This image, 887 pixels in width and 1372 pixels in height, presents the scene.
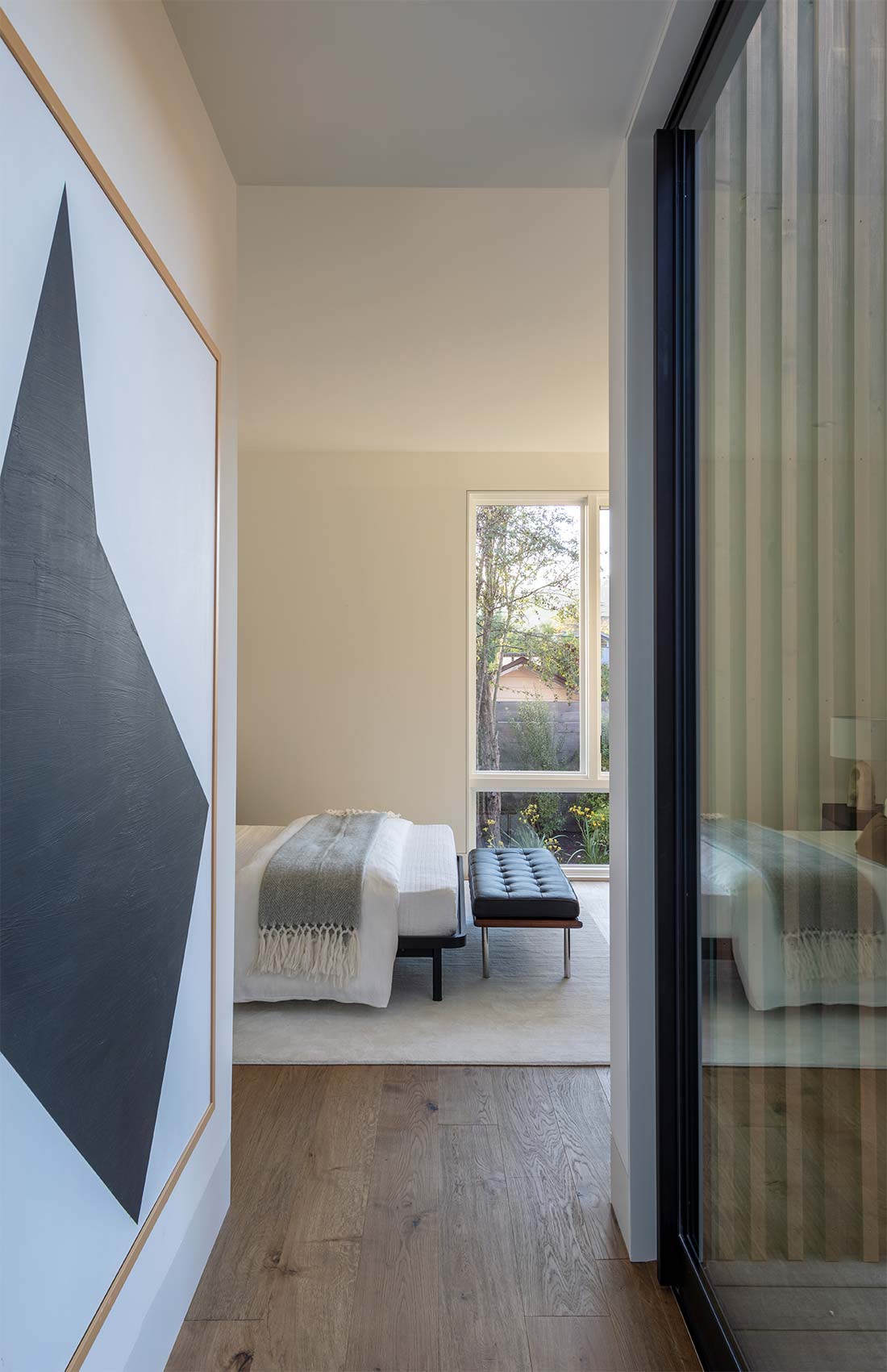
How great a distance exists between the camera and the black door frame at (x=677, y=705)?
182 cm

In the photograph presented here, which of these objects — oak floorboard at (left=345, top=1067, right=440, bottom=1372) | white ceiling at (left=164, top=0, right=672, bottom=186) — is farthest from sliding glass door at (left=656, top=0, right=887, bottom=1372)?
oak floorboard at (left=345, top=1067, right=440, bottom=1372)

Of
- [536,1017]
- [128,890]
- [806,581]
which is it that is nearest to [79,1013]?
[128,890]

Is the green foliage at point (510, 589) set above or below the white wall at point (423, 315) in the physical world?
below

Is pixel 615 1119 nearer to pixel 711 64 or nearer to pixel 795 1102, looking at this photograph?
pixel 795 1102

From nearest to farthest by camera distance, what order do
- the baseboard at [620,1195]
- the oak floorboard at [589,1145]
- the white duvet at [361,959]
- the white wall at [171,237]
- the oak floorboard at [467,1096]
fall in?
the white wall at [171,237]
the baseboard at [620,1195]
the oak floorboard at [589,1145]
the oak floorboard at [467,1096]
the white duvet at [361,959]

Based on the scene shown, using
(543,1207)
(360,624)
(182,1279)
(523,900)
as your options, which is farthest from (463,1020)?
(360,624)

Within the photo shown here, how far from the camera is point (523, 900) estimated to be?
3.71 metres

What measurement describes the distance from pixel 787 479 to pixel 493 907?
2.77 metres

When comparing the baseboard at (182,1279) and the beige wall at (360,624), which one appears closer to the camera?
the baseboard at (182,1279)

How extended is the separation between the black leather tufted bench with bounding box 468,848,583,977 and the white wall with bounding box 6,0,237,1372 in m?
1.73

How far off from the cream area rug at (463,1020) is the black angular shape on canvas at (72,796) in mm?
1682

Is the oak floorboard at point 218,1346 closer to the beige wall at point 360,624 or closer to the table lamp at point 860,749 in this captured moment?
the table lamp at point 860,749

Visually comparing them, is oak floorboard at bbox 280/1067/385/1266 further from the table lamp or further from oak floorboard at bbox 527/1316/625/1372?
the table lamp

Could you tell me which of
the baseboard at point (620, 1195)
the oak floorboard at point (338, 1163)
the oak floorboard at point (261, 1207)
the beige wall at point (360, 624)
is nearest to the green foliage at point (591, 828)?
the beige wall at point (360, 624)
